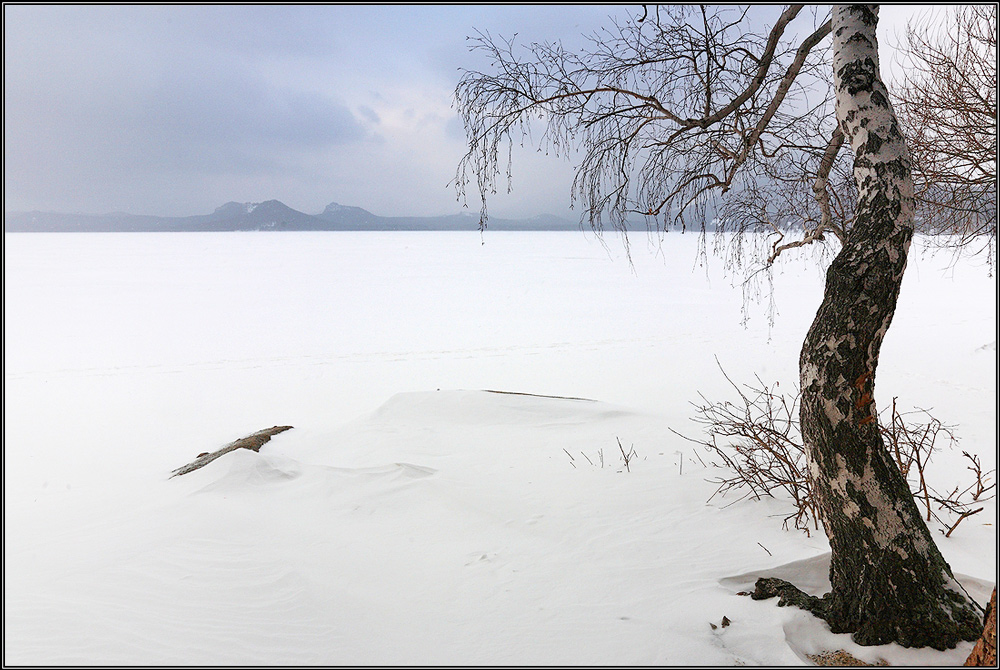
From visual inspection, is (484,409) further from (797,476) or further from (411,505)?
(797,476)

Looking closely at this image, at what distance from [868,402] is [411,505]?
146 inches

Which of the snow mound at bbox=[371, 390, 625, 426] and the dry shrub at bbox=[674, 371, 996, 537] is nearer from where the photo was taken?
the dry shrub at bbox=[674, 371, 996, 537]

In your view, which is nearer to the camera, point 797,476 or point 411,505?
point 797,476

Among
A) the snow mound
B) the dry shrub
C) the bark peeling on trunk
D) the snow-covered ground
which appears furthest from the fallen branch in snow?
the bark peeling on trunk

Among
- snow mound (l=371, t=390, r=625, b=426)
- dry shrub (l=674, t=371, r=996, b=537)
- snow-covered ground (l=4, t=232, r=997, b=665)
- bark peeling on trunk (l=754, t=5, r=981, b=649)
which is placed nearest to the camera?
bark peeling on trunk (l=754, t=5, r=981, b=649)

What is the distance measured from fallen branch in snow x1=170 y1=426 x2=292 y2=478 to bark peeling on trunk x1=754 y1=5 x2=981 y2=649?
240 inches

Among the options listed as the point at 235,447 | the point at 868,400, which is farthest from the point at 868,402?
the point at 235,447

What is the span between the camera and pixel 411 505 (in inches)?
217

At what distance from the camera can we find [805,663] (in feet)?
9.68

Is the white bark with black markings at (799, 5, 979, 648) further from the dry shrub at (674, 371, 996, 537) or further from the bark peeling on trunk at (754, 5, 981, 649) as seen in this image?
the dry shrub at (674, 371, 996, 537)

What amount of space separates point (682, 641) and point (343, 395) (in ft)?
33.3

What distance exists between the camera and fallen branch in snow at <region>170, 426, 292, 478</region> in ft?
23.4

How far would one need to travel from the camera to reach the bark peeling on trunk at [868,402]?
9.66 feet

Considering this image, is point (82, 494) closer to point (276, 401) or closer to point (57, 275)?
point (276, 401)
